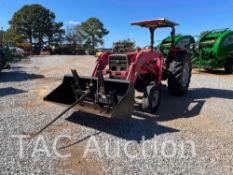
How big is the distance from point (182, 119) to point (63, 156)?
2886 mm

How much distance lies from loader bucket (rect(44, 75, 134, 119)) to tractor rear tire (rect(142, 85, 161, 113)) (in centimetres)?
63

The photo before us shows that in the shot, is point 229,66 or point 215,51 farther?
point 229,66

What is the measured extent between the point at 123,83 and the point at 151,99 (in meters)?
0.97

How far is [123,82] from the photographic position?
5.20m

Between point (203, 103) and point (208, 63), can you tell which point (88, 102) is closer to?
point (203, 103)

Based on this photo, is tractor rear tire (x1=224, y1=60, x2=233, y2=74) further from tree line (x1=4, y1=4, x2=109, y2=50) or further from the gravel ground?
tree line (x1=4, y1=4, x2=109, y2=50)

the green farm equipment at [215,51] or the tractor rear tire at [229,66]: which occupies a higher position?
the green farm equipment at [215,51]

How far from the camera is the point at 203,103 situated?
723 cm

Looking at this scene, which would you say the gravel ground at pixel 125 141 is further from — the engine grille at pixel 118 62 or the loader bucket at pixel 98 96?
the engine grille at pixel 118 62

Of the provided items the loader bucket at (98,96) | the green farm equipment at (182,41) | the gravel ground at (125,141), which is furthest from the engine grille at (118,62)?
the green farm equipment at (182,41)

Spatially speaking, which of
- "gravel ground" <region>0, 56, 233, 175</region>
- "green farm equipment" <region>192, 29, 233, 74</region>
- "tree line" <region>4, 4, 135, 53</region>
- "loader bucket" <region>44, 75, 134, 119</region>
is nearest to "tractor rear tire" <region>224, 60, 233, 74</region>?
"green farm equipment" <region>192, 29, 233, 74</region>

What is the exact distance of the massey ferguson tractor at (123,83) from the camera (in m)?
5.07

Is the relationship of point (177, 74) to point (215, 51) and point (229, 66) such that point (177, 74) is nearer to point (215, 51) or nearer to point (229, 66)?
point (215, 51)

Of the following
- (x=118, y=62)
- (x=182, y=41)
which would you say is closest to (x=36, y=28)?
(x=182, y=41)
